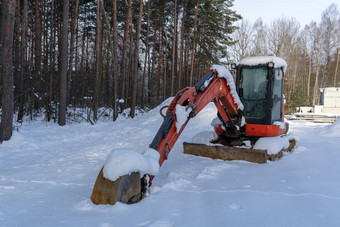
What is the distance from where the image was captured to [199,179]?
13.6 ft

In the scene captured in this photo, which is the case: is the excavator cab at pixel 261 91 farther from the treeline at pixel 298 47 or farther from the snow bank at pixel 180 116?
the treeline at pixel 298 47

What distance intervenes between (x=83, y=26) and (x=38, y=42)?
10.3 metres

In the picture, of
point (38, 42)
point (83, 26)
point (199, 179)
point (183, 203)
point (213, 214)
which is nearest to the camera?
point (213, 214)

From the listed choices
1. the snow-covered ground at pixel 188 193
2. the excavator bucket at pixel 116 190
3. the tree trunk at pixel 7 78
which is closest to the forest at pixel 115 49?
the tree trunk at pixel 7 78

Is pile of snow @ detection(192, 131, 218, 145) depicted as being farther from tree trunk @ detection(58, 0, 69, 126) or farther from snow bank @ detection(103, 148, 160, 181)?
tree trunk @ detection(58, 0, 69, 126)

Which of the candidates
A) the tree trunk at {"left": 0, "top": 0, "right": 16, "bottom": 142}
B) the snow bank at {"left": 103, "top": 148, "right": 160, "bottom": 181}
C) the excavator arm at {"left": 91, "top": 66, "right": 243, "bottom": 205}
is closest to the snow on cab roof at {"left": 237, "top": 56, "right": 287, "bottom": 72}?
the excavator arm at {"left": 91, "top": 66, "right": 243, "bottom": 205}

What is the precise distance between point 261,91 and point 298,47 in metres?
34.4

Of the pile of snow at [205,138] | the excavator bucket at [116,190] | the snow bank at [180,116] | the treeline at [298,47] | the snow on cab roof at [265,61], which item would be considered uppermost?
the treeline at [298,47]

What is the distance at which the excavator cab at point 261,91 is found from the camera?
571 centimetres

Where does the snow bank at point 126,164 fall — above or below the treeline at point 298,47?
below

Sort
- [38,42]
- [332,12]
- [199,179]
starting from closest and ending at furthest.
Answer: [199,179] < [38,42] < [332,12]

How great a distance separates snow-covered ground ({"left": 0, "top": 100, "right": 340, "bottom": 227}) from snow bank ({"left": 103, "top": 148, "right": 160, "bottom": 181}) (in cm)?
39

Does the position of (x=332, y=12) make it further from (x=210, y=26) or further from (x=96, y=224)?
(x=96, y=224)

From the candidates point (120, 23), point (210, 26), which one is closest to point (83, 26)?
point (120, 23)
